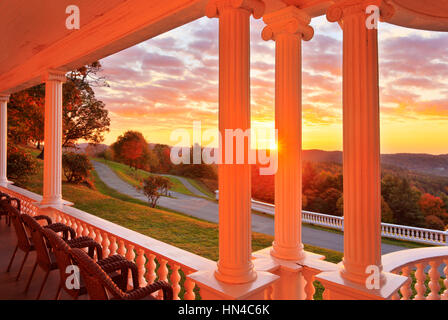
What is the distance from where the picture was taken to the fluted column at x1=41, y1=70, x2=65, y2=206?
23.2 feet

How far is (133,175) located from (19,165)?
8189mm

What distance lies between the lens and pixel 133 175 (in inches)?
950

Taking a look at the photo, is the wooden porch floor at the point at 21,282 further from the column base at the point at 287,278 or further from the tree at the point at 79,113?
the tree at the point at 79,113

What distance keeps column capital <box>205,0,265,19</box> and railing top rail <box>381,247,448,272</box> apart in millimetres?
3629

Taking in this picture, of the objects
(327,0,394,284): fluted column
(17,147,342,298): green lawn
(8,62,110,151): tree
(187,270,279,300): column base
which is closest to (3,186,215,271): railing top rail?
(187,270,279,300): column base

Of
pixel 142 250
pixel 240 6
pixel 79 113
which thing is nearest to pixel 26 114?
pixel 79 113

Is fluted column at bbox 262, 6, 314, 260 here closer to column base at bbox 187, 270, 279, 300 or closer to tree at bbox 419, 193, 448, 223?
column base at bbox 187, 270, 279, 300

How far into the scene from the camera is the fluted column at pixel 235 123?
2.94 metres

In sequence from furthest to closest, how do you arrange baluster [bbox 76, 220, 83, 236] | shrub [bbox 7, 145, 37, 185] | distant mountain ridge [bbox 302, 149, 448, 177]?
shrub [bbox 7, 145, 37, 185] < distant mountain ridge [bbox 302, 149, 448, 177] < baluster [bbox 76, 220, 83, 236]

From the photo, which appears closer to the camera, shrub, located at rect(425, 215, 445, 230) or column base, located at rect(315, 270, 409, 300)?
column base, located at rect(315, 270, 409, 300)

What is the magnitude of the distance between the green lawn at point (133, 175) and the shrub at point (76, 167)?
1354 millimetres

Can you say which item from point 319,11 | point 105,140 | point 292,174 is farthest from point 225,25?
point 105,140

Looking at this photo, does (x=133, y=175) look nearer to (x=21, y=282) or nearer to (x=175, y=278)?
(x=21, y=282)

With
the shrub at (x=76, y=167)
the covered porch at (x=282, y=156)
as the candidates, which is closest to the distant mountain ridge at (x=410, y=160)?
the covered porch at (x=282, y=156)
